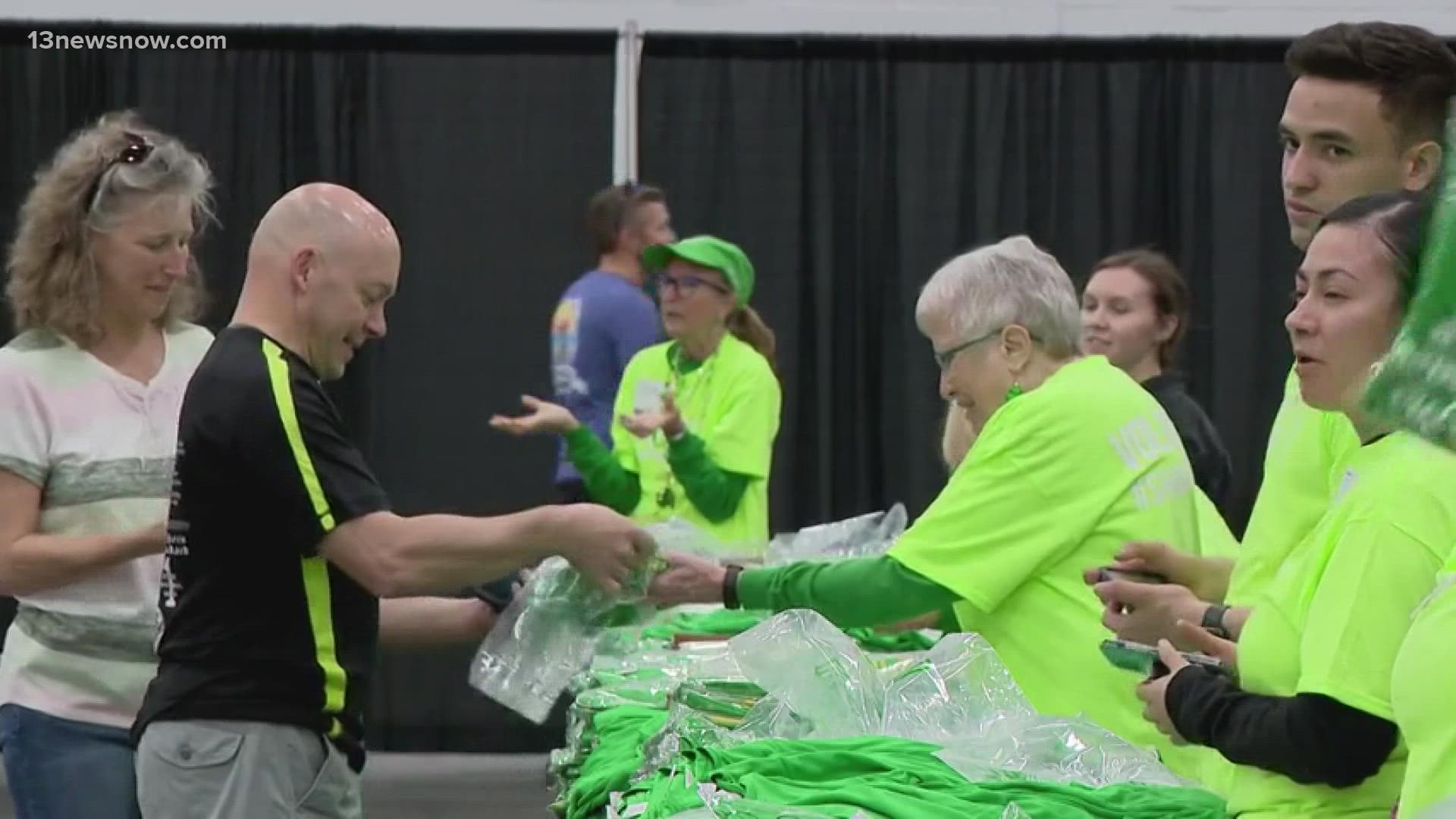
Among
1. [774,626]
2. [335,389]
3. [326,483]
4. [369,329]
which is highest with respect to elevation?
[369,329]

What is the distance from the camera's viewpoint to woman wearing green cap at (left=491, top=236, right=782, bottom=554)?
4098 millimetres

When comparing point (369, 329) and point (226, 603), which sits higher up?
point (369, 329)

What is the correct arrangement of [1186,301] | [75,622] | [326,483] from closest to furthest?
[326,483]
[75,622]
[1186,301]

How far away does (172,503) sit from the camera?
2.14 meters

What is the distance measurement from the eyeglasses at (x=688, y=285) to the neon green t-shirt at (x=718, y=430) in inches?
4.7

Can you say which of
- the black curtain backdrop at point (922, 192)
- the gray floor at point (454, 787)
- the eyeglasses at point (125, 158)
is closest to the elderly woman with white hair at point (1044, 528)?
the eyeglasses at point (125, 158)

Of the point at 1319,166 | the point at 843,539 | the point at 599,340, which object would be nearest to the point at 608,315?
the point at 599,340

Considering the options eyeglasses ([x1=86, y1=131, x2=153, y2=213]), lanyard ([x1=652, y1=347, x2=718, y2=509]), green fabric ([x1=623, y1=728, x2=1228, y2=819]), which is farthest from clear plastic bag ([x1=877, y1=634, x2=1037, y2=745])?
lanyard ([x1=652, y1=347, x2=718, y2=509])

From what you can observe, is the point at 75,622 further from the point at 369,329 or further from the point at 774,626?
the point at 774,626

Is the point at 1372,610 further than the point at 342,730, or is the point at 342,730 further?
the point at 342,730

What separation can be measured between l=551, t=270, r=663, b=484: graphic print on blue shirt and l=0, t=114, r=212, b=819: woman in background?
2.66 meters

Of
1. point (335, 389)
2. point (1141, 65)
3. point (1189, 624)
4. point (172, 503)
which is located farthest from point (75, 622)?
point (1141, 65)

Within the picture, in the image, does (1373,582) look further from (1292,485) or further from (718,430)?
(718,430)

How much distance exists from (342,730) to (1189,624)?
0.94 meters
